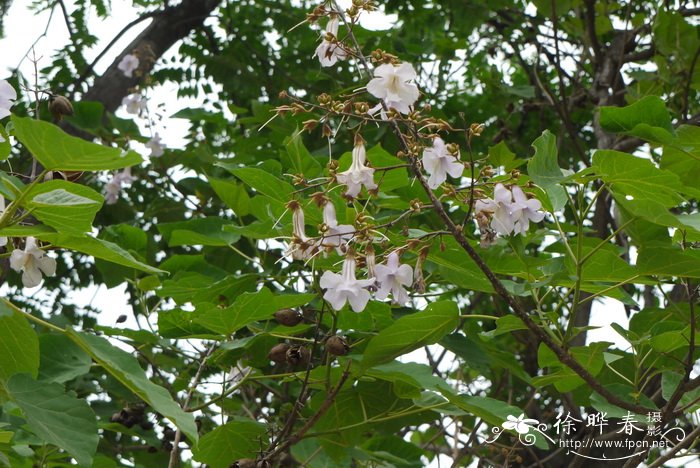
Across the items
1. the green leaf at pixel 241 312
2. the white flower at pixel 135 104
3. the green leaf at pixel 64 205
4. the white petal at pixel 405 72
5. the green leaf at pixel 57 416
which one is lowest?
the green leaf at pixel 57 416

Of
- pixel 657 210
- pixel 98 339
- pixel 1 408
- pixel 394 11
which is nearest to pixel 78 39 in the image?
pixel 394 11

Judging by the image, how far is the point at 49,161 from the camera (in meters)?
1.07

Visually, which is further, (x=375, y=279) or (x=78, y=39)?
(x=78, y=39)

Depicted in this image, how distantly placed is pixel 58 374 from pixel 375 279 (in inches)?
24.2

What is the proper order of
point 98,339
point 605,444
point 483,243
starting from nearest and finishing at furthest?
point 98,339 < point 483,243 < point 605,444

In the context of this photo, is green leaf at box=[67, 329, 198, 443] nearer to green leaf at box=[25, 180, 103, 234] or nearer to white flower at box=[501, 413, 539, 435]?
green leaf at box=[25, 180, 103, 234]

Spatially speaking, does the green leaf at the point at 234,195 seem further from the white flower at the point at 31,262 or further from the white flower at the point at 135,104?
the white flower at the point at 135,104

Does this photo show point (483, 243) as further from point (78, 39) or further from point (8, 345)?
point (78, 39)

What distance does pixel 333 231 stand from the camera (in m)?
1.40

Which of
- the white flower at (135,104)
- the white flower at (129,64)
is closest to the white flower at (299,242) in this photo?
the white flower at (135,104)

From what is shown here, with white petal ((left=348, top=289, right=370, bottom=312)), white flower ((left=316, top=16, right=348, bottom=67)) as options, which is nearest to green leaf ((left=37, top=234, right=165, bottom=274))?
white petal ((left=348, top=289, right=370, bottom=312))

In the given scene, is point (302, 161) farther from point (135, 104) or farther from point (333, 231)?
point (135, 104)

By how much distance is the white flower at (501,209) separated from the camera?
140 centimetres

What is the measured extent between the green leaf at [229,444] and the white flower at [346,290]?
21.4 inches
